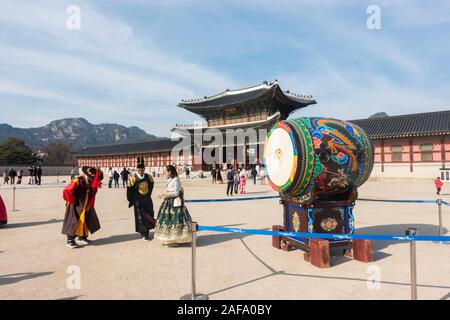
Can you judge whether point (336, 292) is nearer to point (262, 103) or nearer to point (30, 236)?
point (30, 236)

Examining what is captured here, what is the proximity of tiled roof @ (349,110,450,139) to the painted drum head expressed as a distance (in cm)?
2554

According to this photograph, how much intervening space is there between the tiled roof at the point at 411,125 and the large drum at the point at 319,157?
2506 centimetres

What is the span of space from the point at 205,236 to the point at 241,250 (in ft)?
4.68

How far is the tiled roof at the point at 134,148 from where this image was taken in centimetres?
4303

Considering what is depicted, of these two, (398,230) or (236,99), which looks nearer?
(398,230)

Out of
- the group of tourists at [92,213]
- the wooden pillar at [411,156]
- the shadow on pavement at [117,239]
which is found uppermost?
the wooden pillar at [411,156]

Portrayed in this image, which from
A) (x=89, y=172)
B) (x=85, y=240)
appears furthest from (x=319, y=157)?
(x=85, y=240)

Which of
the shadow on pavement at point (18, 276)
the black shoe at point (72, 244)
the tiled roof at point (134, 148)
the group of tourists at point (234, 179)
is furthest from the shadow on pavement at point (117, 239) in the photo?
the tiled roof at point (134, 148)

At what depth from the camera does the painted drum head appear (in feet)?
15.4

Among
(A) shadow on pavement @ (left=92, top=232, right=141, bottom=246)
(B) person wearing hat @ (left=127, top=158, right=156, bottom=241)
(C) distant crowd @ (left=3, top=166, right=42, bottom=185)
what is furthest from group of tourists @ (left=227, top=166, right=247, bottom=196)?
(C) distant crowd @ (left=3, top=166, right=42, bottom=185)

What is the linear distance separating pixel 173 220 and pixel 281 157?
2.31 meters

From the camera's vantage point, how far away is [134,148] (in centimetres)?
4769

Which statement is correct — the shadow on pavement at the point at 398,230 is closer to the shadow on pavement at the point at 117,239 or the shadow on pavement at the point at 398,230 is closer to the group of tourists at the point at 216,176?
the shadow on pavement at the point at 117,239

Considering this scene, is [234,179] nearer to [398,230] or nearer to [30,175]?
[398,230]
